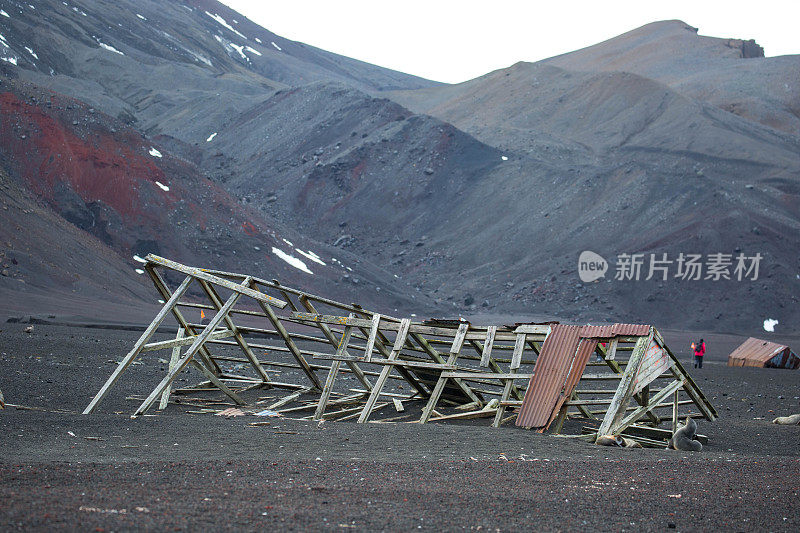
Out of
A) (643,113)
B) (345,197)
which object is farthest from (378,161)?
(643,113)

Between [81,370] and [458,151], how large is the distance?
60.1 meters

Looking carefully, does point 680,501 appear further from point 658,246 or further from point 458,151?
point 458,151

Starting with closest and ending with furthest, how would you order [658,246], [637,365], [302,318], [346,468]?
[346,468]
[637,365]
[302,318]
[658,246]

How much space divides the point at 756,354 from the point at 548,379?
23.6m

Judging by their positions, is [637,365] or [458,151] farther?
[458,151]

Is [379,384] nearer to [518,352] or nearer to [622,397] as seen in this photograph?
[518,352]

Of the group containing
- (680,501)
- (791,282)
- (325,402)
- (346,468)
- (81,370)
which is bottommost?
(81,370)

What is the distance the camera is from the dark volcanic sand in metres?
6.88

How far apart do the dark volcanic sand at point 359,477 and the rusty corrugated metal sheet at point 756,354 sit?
19.8 metres

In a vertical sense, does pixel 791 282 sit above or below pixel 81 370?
above

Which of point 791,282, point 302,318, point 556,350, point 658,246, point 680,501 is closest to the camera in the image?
point 680,501

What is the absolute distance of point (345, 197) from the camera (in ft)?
241

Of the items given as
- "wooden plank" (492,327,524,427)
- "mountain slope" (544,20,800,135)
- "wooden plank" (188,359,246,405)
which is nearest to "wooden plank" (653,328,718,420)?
"wooden plank" (492,327,524,427)

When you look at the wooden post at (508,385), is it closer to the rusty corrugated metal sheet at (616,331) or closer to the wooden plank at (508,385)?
the wooden plank at (508,385)
